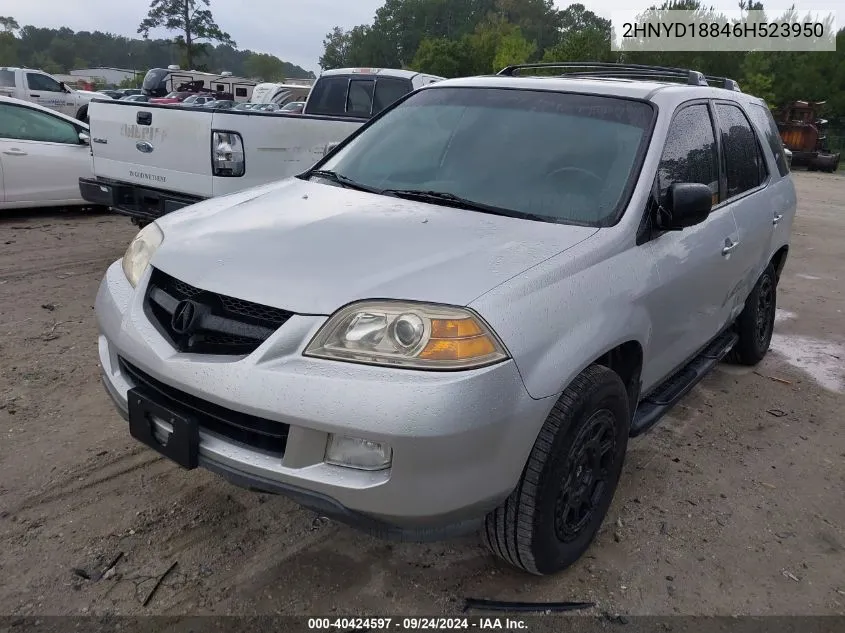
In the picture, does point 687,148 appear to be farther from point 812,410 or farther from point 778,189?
point 812,410

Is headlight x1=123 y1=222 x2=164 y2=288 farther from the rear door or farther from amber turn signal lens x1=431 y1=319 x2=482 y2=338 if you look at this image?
the rear door

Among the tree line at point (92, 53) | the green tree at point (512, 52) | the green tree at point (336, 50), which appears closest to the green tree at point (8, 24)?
the tree line at point (92, 53)

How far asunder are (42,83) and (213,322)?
18710mm

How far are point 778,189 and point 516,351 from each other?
339 cm

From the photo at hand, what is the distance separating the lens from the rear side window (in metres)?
4.53

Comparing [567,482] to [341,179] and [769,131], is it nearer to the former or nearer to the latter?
[341,179]

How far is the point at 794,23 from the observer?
114 feet

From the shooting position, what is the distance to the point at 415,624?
2.39 meters

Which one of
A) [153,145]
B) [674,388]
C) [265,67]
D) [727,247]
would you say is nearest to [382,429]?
[674,388]

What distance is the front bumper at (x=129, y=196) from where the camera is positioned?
228 inches

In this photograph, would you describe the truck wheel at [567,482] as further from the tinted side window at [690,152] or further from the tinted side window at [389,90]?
the tinted side window at [389,90]

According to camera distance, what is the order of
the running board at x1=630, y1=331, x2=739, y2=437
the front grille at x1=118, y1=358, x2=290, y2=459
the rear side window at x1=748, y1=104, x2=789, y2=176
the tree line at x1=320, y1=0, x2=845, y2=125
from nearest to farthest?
1. the front grille at x1=118, y1=358, x2=290, y2=459
2. the running board at x1=630, y1=331, x2=739, y2=437
3. the rear side window at x1=748, y1=104, x2=789, y2=176
4. the tree line at x1=320, y1=0, x2=845, y2=125

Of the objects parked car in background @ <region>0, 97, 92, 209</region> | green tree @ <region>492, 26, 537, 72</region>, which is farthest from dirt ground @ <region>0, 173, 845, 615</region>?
green tree @ <region>492, 26, 537, 72</region>

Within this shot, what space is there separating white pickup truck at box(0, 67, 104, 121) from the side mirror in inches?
685
